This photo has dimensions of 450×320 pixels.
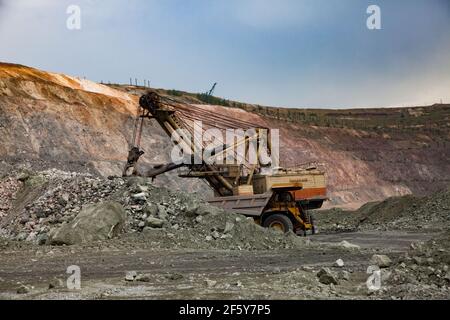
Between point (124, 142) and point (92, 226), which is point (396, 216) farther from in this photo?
point (124, 142)

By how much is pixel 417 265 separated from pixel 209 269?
12.4ft

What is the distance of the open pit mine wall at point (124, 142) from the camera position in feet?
120

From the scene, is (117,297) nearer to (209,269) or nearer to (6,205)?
(209,269)

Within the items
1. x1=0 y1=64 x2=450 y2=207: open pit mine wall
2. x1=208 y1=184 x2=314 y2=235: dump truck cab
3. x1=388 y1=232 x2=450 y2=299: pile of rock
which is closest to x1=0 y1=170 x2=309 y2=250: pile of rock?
x1=208 y1=184 x2=314 y2=235: dump truck cab

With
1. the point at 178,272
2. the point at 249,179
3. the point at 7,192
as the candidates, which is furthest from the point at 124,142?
the point at 178,272

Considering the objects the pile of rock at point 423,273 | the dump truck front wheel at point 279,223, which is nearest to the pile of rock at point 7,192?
the dump truck front wheel at point 279,223

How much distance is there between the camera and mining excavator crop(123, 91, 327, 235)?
19.2 metres

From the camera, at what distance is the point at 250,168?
→ 2081cm

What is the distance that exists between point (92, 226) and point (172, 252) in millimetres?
2344

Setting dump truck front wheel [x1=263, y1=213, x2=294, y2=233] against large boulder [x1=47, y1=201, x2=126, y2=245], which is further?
dump truck front wheel [x1=263, y1=213, x2=294, y2=233]

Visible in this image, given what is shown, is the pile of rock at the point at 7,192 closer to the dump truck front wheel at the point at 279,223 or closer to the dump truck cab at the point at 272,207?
the dump truck cab at the point at 272,207

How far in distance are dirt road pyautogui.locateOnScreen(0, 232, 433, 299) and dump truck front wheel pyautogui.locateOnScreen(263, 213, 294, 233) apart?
3.00 meters

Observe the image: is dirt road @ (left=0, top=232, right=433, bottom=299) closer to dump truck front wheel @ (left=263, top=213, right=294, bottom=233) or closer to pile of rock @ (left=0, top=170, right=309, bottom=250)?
pile of rock @ (left=0, top=170, right=309, bottom=250)

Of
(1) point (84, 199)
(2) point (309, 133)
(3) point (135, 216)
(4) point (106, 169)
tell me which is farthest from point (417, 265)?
(2) point (309, 133)
